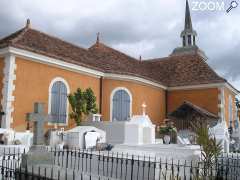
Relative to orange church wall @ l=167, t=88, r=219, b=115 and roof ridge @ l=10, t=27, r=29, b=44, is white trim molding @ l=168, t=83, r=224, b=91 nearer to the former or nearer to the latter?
orange church wall @ l=167, t=88, r=219, b=115

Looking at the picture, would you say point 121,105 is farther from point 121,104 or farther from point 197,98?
point 197,98

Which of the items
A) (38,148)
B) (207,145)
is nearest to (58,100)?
(38,148)

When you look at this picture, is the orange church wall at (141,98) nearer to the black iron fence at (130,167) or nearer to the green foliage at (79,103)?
the green foliage at (79,103)

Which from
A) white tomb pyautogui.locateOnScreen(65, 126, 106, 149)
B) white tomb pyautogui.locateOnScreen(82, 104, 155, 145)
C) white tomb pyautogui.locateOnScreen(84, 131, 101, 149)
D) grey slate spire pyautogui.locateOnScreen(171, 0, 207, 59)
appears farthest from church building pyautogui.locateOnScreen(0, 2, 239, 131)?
grey slate spire pyautogui.locateOnScreen(171, 0, 207, 59)

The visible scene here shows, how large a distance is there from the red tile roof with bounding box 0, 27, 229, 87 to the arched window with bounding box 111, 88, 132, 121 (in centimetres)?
151

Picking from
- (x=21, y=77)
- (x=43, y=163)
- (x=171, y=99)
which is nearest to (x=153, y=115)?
(x=171, y=99)

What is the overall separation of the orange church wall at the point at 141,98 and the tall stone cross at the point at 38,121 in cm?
1398

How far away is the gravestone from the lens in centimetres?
747

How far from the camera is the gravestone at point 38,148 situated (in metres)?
7.47

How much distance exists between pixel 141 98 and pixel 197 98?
539 centimetres

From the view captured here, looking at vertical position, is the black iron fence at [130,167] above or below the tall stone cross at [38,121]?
below

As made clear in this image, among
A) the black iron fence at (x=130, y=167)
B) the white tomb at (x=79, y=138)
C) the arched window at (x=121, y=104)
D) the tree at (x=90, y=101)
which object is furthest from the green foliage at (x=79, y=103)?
the black iron fence at (x=130, y=167)

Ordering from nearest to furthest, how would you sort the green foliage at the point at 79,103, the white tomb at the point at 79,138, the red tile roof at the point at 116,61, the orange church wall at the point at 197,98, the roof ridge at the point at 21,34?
the white tomb at the point at 79,138 < the roof ridge at the point at 21,34 < the green foliage at the point at 79,103 < the red tile roof at the point at 116,61 < the orange church wall at the point at 197,98

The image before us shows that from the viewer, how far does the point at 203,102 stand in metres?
26.6
